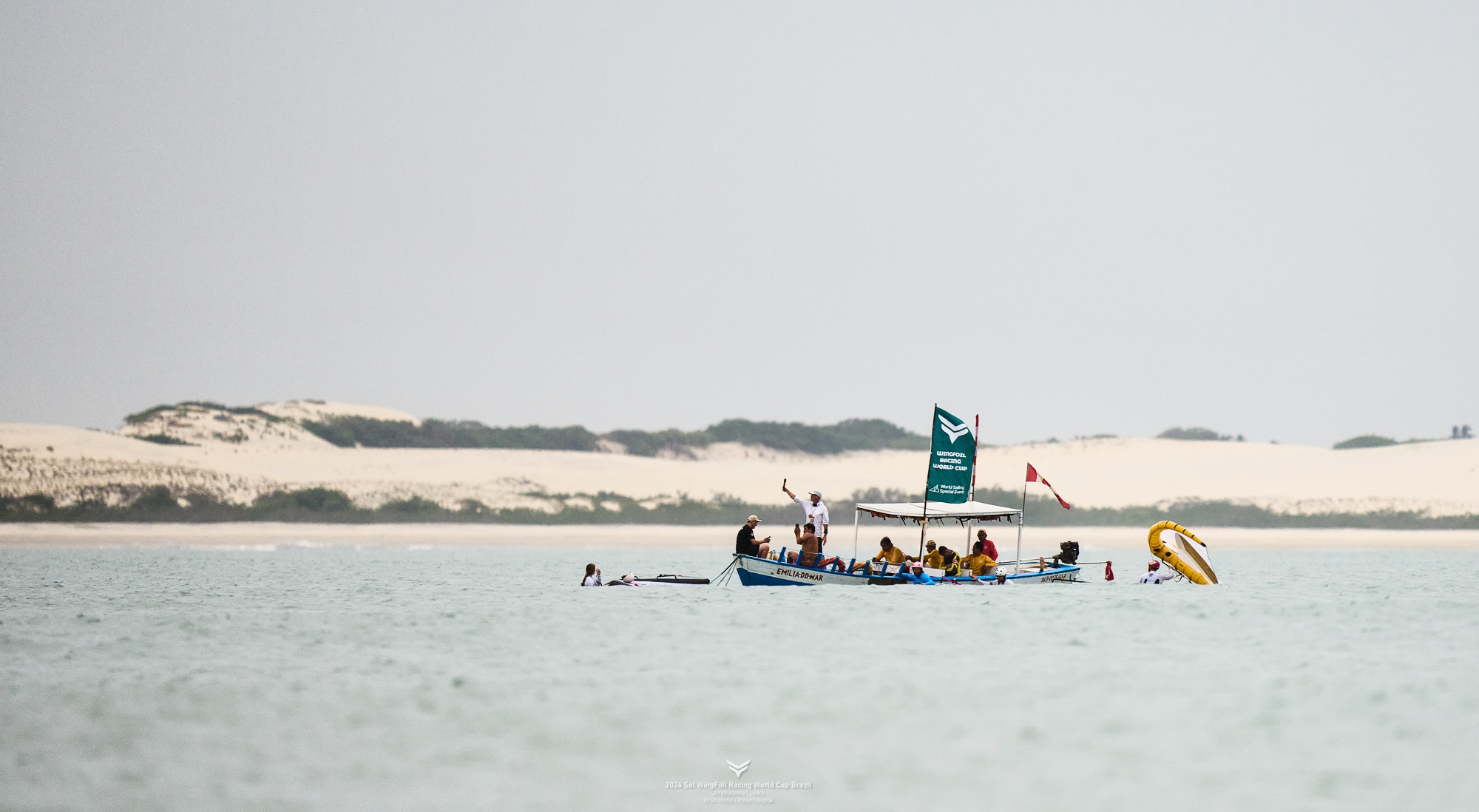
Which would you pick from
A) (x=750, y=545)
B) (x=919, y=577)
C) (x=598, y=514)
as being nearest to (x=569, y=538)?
(x=598, y=514)

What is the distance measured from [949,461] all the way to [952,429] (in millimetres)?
853

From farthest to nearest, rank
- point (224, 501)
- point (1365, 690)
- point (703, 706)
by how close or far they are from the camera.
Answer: point (224, 501) < point (1365, 690) < point (703, 706)

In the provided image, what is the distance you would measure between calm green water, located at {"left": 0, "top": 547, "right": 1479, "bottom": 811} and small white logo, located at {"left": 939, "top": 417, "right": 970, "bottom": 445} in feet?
14.9

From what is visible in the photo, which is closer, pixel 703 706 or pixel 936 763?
pixel 936 763

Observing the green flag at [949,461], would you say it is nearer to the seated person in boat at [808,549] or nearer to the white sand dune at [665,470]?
the seated person in boat at [808,549]

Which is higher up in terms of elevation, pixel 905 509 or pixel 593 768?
pixel 905 509

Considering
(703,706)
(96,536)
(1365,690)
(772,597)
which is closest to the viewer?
(703,706)

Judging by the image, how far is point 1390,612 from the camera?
3231 centimetres

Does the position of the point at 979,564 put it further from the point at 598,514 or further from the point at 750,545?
the point at 598,514

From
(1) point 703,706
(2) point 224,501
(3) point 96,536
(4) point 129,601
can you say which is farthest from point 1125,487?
(1) point 703,706

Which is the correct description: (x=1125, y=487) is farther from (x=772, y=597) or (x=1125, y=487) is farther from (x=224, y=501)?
(x=772, y=597)

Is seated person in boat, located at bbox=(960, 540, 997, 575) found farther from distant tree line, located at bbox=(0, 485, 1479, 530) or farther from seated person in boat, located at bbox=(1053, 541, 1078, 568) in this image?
distant tree line, located at bbox=(0, 485, 1479, 530)

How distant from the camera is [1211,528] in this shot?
244 ft

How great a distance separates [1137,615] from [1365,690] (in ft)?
35.8
